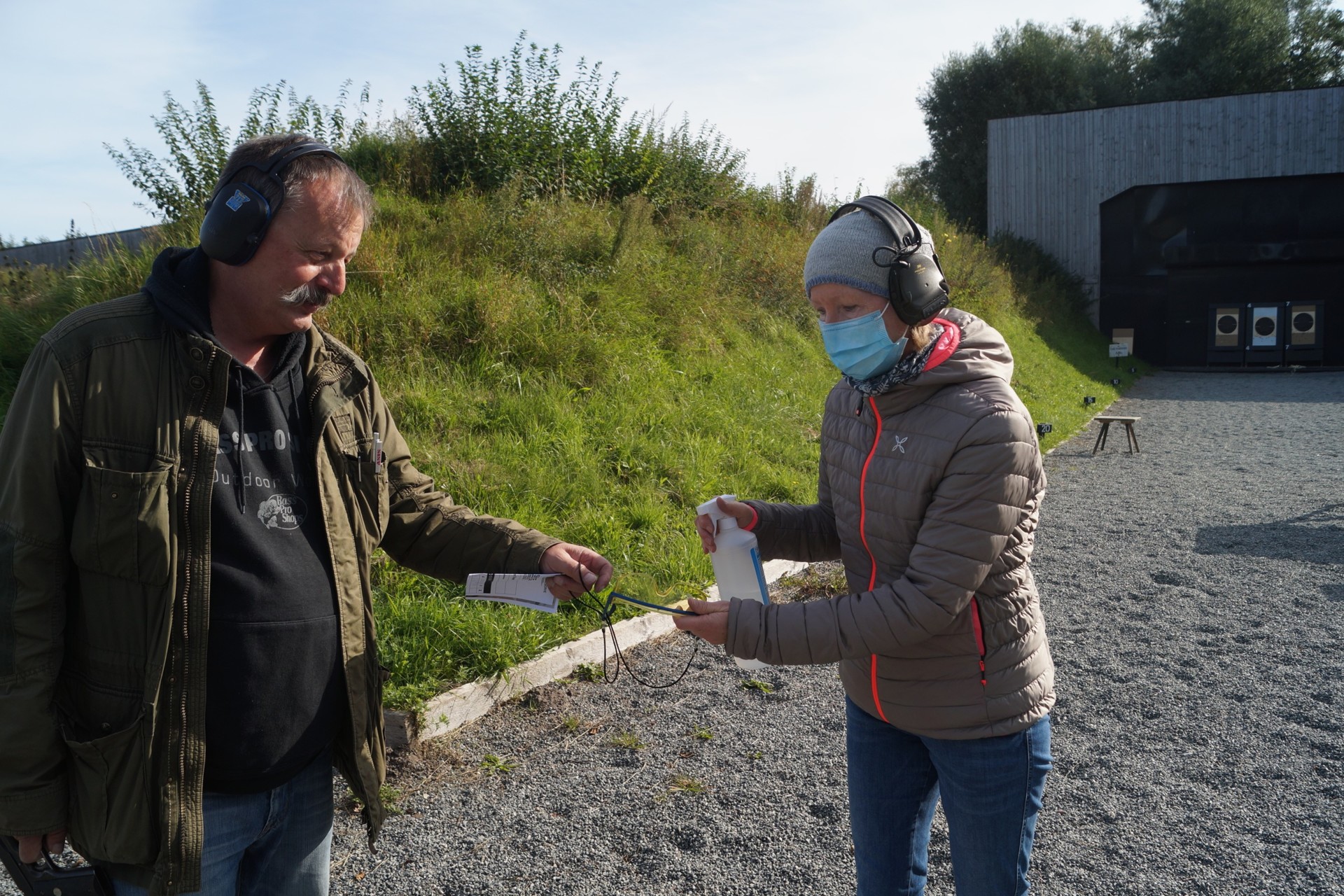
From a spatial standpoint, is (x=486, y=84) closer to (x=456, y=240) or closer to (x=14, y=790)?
(x=456, y=240)

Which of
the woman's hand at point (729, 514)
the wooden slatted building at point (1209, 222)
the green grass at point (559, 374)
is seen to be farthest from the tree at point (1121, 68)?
the woman's hand at point (729, 514)

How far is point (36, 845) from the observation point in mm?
1839

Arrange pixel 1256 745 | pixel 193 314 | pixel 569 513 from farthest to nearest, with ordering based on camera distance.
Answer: pixel 569 513 → pixel 1256 745 → pixel 193 314

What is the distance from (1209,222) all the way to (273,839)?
115 ft

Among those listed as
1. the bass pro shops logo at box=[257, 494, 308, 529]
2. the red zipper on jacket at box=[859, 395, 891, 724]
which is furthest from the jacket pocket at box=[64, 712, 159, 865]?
the red zipper on jacket at box=[859, 395, 891, 724]

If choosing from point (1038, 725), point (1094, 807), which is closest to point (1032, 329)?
point (1094, 807)

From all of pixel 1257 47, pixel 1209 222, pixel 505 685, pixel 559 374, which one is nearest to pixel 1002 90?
pixel 1257 47

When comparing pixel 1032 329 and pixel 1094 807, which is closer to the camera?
pixel 1094 807

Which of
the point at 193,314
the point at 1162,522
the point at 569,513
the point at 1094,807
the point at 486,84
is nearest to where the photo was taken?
the point at 193,314

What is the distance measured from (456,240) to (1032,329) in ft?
59.8

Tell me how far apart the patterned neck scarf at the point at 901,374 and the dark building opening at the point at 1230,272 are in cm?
3301

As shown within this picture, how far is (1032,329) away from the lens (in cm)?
2397

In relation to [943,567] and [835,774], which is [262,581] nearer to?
[943,567]

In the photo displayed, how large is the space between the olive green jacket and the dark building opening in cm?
3409
